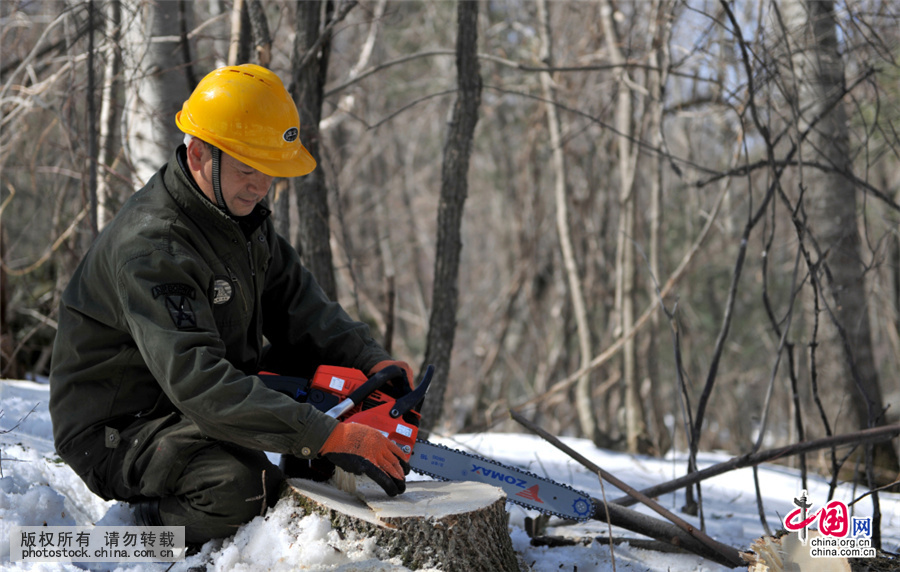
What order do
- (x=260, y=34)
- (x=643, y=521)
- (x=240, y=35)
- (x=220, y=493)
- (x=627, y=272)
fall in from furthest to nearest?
1. (x=627, y=272)
2. (x=240, y=35)
3. (x=260, y=34)
4. (x=643, y=521)
5. (x=220, y=493)

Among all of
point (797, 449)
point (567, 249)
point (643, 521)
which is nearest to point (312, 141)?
point (643, 521)

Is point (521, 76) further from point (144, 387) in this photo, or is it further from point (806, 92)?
point (144, 387)

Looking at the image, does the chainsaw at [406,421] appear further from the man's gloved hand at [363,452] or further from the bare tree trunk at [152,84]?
the bare tree trunk at [152,84]

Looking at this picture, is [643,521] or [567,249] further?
[567,249]

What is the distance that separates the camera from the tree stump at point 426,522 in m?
2.09

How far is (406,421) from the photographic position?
249 centimetres

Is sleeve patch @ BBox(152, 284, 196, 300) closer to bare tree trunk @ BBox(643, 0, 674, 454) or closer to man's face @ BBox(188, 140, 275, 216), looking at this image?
man's face @ BBox(188, 140, 275, 216)

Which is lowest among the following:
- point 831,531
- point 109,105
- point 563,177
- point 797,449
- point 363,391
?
point 831,531

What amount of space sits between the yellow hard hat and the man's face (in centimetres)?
4

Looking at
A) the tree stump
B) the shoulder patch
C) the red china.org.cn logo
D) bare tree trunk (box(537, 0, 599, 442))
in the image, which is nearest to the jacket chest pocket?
the shoulder patch

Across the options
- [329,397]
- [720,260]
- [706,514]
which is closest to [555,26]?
[720,260]

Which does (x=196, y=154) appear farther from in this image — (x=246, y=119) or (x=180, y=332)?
(x=180, y=332)

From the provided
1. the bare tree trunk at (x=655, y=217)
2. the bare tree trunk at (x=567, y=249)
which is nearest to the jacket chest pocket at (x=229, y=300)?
the bare tree trunk at (x=655, y=217)

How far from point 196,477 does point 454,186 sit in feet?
7.94
